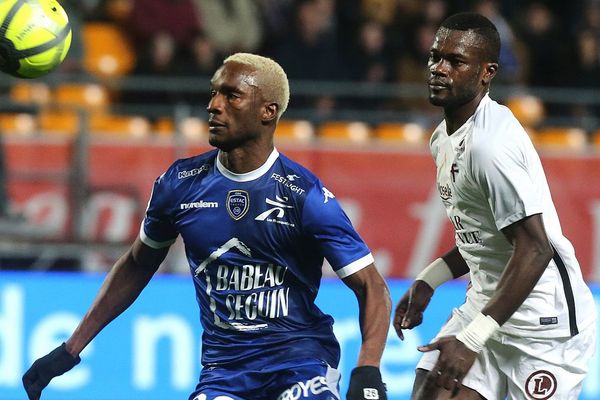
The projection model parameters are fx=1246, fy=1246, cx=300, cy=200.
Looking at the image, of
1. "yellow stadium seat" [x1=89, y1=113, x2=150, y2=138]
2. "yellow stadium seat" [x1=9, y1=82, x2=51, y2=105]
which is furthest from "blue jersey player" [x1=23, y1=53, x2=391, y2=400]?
"yellow stadium seat" [x1=9, y1=82, x2=51, y2=105]

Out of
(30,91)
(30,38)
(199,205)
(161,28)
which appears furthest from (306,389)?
(161,28)

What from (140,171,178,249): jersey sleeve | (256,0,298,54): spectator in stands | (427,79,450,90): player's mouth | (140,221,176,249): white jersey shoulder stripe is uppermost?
(256,0,298,54): spectator in stands

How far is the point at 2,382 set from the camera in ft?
29.9

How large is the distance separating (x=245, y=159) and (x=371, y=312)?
0.85 m

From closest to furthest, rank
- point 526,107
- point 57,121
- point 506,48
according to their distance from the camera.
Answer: point 57,121, point 526,107, point 506,48

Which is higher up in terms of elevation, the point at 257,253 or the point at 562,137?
the point at 562,137

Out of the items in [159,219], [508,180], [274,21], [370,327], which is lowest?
[370,327]

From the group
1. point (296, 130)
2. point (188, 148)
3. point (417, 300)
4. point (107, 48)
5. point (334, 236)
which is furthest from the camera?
point (107, 48)

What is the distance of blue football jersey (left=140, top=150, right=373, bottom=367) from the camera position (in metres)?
5.06

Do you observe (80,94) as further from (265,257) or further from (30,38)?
(265,257)

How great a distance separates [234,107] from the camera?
5180 mm

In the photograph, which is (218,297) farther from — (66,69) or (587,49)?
(587,49)

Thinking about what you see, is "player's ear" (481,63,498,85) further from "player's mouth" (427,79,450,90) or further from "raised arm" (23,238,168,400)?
"raised arm" (23,238,168,400)

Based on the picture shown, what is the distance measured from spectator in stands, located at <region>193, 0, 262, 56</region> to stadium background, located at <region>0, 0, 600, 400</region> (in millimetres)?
17
